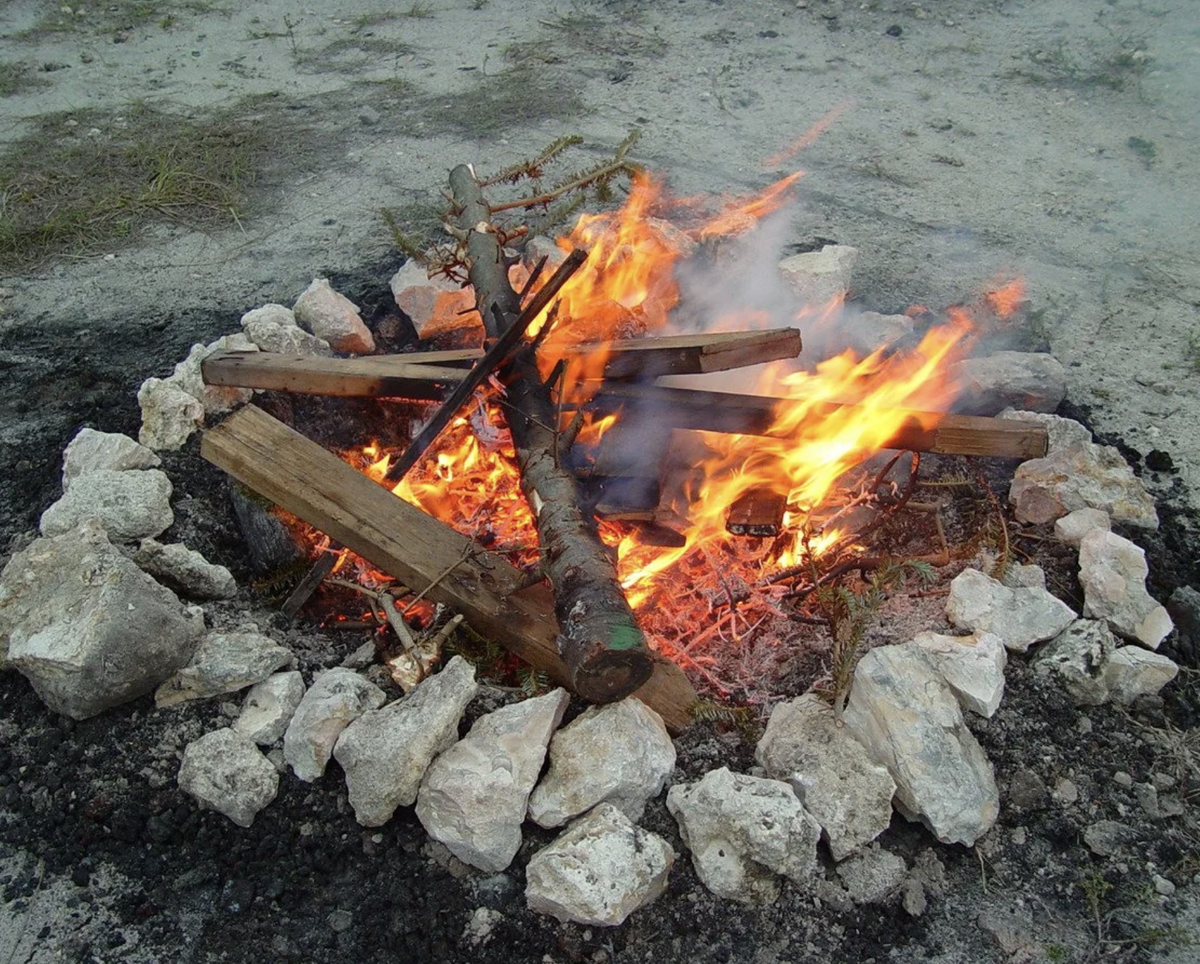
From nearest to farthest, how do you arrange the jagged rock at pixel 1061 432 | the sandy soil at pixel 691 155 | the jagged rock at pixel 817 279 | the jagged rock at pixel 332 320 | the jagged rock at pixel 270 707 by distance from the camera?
the jagged rock at pixel 270 707
the jagged rock at pixel 1061 432
the sandy soil at pixel 691 155
the jagged rock at pixel 332 320
the jagged rock at pixel 817 279

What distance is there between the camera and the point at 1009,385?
393cm

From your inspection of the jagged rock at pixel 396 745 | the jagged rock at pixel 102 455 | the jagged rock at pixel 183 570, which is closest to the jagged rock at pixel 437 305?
the jagged rock at pixel 102 455

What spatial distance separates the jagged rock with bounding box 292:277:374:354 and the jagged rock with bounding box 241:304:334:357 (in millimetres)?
59

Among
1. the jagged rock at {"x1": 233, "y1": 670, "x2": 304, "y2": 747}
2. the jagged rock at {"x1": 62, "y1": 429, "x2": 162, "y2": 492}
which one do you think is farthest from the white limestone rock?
the jagged rock at {"x1": 62, "y1": 429, "x2": 162, "y2": 492}

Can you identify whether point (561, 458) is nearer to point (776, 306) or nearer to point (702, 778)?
point (702, 778)

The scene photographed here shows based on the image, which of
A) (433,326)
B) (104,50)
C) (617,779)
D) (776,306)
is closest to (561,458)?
(617,779)

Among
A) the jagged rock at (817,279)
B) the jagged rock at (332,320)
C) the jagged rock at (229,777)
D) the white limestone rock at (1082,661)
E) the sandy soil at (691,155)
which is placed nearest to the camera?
the jagged rock at (229,777)

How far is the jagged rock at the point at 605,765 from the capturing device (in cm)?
244

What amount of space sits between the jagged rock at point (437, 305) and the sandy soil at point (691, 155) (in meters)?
0.62

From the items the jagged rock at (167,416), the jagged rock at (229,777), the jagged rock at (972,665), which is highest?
the jagged rock at (167,416)

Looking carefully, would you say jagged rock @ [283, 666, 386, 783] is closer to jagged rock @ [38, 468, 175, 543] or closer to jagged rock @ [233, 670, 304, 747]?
jagged rock @ [233, 670, 304, 747]

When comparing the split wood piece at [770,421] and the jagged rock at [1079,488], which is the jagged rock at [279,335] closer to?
the split wood piece at [770,421]

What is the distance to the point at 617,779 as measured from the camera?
2.44 meters

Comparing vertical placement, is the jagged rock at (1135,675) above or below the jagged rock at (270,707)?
above
